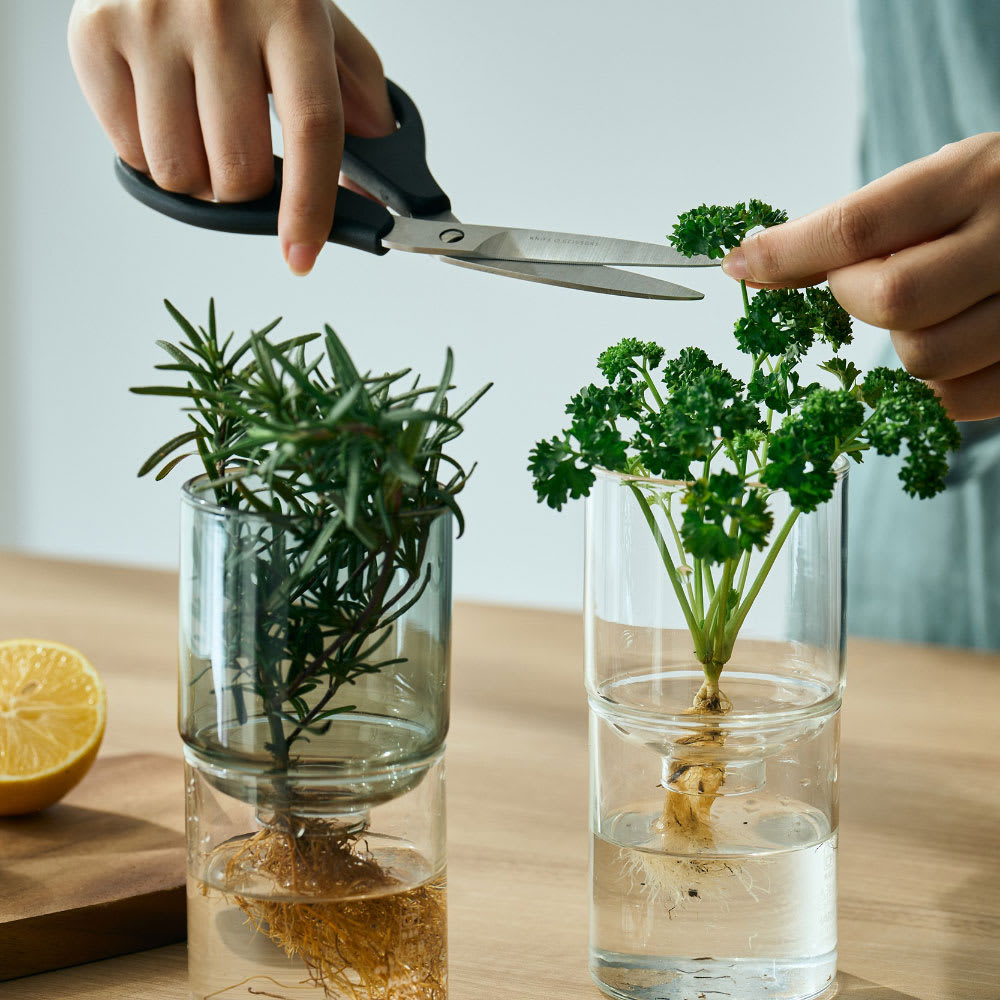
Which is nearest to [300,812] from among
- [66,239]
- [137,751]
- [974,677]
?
[137,751]

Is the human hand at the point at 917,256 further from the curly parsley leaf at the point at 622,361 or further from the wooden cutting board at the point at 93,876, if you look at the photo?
the wooden cutting board at the point at 93,876

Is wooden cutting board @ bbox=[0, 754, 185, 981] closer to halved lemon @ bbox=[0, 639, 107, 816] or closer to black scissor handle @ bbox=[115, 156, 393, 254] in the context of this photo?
halved lemon @ bbox=[0, 639, 107, 816]

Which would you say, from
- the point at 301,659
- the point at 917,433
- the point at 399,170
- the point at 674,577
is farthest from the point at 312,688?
the point at 399,170

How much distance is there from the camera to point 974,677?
1190 mm

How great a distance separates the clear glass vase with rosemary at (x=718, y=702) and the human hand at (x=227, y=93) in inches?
10.4

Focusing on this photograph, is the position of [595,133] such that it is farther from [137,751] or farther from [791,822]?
[791,822]

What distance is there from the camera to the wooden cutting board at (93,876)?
0.68m

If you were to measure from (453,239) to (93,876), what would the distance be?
457 millimetres

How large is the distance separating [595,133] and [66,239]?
1.44 m

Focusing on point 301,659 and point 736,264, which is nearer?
point 301,659

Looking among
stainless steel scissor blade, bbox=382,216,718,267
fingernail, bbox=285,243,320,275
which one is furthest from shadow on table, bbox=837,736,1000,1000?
fingernail, bbox=285,243,320,275

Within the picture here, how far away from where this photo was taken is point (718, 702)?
604 mm

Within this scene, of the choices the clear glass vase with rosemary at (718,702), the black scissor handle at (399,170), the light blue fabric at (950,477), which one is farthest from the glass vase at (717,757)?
the light blue fabric at (950,477)

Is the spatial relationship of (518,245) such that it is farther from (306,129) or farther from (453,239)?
(306,129)
